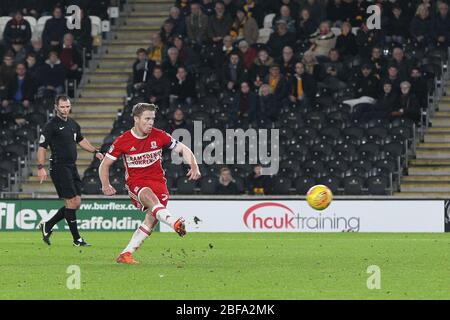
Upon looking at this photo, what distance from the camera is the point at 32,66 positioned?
3164 cm

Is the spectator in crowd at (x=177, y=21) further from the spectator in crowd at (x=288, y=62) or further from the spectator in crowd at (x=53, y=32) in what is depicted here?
the spectator in crowd at (x=288, y=62)

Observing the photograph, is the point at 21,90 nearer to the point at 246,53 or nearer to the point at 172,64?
the point at 172,64

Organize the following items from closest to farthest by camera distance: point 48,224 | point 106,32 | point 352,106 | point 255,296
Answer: point 255,296
point 48,224
point 352,106
point 106,32

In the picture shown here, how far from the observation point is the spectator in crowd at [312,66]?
29.6m

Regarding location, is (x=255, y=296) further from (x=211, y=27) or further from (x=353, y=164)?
(x=211, y=27)

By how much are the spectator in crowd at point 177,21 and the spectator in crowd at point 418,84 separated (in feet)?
20.7

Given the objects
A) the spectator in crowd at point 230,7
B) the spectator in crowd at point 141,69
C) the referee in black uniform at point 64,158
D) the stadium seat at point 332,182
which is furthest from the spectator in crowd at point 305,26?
the referee in black uniform at point 64,158

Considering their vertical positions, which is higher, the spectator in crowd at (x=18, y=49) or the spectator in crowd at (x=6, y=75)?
the spectator in crowd at (x=18, y=49)

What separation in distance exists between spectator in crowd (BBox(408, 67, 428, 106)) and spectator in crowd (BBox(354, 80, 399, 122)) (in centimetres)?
45

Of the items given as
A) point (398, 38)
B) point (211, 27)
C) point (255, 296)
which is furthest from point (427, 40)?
point (255, 296)

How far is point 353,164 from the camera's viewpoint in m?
27.8

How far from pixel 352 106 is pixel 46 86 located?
7.82 m

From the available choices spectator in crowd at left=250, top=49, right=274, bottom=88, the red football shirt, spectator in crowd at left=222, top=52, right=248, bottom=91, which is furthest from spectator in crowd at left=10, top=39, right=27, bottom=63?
the red football shirt

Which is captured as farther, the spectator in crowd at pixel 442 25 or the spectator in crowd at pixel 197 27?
the spectator in crowd at pixel 197 27
